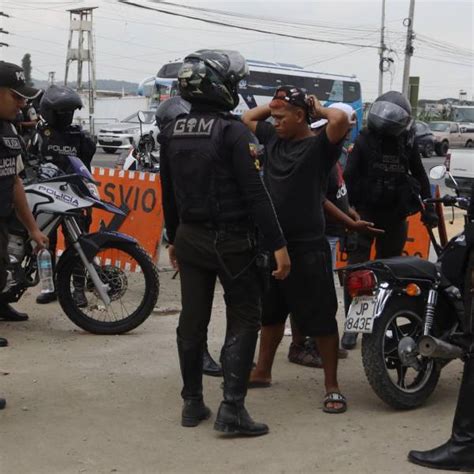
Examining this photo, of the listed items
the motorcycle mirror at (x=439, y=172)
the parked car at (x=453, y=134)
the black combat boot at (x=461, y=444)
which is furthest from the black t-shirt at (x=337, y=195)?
the parked car at (x=453, y=134)

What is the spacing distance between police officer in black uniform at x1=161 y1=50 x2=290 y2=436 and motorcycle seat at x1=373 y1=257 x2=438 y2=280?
2.82ft

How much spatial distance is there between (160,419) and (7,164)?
1.87 meters

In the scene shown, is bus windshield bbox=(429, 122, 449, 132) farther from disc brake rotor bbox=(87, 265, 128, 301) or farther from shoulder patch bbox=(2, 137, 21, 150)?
shoulder patch bbox=(2, 137, 21, 150)

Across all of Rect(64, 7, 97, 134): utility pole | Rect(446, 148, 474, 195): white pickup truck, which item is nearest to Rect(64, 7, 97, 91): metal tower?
Rect(64, 7, 97, 134): utility pole

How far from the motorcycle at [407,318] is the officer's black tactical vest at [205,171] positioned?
915 mm

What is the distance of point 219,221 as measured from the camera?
3818 millimetres

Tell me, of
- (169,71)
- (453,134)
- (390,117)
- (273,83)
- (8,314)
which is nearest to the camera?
(390,117)

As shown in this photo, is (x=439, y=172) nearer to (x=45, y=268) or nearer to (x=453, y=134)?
(x=45, y=268)

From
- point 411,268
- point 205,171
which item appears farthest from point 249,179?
point 411,268

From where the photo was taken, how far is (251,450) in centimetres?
374

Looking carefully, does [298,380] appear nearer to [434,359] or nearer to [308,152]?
[434,359]

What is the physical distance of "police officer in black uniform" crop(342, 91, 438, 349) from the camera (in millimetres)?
5395

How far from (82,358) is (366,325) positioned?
1.92 metres

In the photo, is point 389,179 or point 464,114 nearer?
point 389,179
